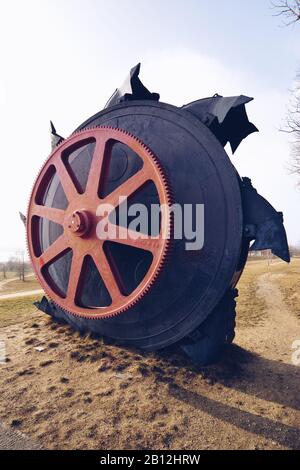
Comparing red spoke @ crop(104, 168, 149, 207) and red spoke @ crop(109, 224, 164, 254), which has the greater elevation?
red spoke @ crop(104, 168, 149, 207)

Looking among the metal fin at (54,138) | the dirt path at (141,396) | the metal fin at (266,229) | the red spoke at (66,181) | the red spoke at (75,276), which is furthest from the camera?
the metal fin at (54,138)

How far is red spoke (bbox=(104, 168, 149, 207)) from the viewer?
617cm

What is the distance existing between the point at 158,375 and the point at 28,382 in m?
2.49

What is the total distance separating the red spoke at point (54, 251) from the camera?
7254mm

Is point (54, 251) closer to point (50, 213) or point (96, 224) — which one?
point (50, 213)

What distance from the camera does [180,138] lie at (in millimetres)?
7098

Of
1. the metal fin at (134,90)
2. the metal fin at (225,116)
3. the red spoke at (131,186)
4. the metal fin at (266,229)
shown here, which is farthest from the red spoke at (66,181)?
the metal fin at (266,229)

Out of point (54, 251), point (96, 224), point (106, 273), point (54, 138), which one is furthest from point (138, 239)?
point (54, 138)

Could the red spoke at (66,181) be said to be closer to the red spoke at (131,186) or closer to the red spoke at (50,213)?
the red spoke at (50,213)

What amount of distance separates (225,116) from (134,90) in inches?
97.7

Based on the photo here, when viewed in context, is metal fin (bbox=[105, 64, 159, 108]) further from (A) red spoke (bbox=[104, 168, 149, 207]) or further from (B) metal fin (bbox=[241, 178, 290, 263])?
(B) metal fin (bbox=[241, 178, 290, 263])

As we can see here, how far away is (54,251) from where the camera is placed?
292 inches

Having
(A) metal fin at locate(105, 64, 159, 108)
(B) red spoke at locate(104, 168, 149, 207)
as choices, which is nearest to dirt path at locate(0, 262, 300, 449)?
(B) red spoke at locate(104, 168, 149, 207)

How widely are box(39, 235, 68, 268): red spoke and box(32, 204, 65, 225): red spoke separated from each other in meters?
0.42
